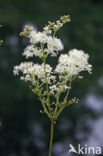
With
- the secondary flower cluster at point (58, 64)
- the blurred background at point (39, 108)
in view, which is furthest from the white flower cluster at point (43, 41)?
the blurred background at point (39, 108)

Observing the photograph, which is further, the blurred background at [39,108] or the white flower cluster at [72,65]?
the blurred background at [39,108]

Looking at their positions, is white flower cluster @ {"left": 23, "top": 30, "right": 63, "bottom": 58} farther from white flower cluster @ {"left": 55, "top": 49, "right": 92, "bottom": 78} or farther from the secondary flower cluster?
white flower cluster @ {"left": 55, "top": 49, "right": 92, "bottom": 78}

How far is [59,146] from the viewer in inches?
380

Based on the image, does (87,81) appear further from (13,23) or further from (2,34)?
(13,23)

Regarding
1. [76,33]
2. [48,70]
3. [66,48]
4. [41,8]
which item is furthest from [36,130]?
[41,8]

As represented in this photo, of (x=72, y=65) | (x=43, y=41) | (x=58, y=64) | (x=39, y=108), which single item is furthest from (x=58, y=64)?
(x=39, y=108)

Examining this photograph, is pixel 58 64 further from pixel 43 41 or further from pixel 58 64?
pixel 43 41

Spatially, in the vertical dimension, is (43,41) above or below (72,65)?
above

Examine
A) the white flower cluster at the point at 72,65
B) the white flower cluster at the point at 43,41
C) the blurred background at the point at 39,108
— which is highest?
the blurred background at the point at 39,108

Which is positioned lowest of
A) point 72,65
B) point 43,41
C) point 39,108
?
point 72,65

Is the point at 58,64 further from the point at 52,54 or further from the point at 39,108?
the point at 39,108

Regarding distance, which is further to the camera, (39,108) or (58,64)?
(39,108)

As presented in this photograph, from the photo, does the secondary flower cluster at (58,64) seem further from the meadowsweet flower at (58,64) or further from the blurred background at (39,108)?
the blurred background at (39,108)

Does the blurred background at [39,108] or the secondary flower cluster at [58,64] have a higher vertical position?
the blurred background at [39,108]
